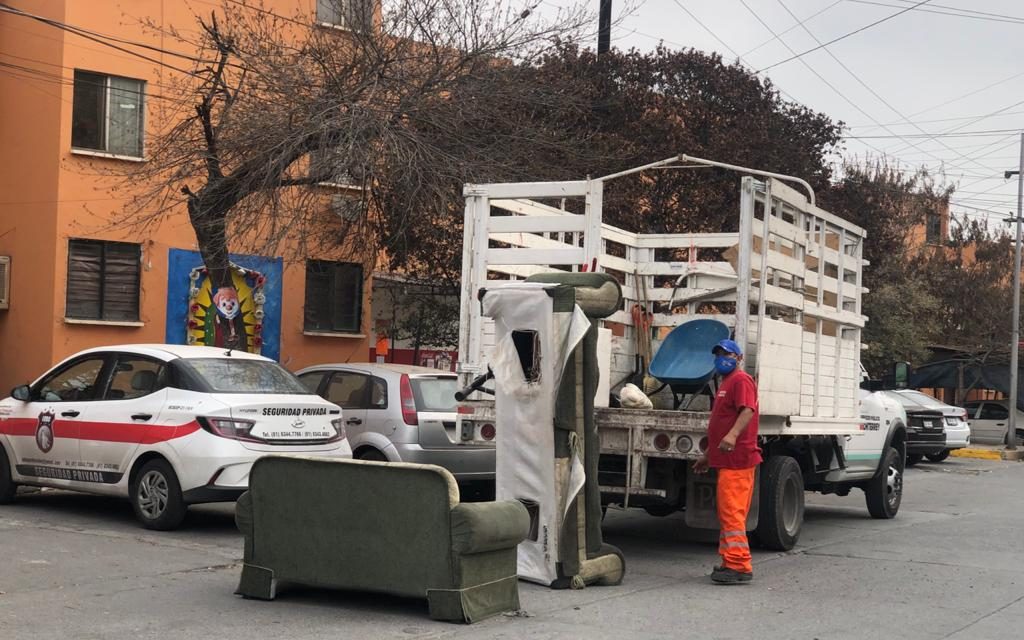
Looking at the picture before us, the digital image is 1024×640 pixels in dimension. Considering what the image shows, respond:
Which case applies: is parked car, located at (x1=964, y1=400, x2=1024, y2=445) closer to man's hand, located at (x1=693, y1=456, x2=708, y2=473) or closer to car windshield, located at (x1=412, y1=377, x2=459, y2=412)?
car windshield, located at (x1=412, y1=377, x2=459, y2=412)

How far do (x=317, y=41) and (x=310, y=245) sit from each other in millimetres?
5221

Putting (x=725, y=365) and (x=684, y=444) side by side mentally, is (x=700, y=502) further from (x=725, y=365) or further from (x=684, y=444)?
(x=725, y=365)

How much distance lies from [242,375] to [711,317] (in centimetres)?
443

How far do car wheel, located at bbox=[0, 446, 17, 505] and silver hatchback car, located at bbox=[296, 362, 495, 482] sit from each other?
10.9 feet

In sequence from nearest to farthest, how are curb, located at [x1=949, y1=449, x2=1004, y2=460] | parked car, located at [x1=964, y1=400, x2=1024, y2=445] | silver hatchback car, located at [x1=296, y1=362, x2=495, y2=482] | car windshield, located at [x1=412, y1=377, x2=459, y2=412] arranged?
silver hatchback car, located at [x1=296, y1=362, x2=495, y2=482]
car windshield, located at [x1=412, y1=377, x2=459, y2=412]
curb, located at [x1=949, y1=449, x2=1004, y2=460]
parked car, located at [x1=964, y1=400, x2=1024, y2=445]

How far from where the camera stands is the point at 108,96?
832 inches

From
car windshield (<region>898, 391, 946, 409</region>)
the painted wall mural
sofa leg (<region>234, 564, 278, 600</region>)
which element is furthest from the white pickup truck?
car windshield (<region>898, 391, 946, 409</region>)

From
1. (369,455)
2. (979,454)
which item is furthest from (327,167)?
(979,454)

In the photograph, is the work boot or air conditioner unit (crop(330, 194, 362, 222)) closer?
the work boot

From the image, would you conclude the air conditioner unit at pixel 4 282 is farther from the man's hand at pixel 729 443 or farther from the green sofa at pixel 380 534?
the man's hand at pixel 729 443

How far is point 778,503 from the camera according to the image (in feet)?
35.5

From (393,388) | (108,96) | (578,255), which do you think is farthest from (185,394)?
(108,96)

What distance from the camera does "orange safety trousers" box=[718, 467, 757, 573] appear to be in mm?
9203

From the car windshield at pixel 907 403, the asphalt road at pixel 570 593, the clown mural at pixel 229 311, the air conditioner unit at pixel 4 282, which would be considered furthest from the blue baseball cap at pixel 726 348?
the car windshield at pixel 907 403
